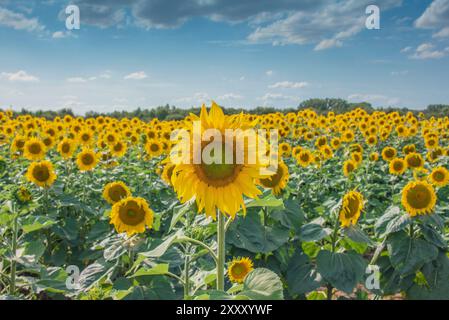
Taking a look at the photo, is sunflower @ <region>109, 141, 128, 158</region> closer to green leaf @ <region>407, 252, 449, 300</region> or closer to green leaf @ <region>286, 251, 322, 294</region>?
green leaf @ <region>286, 251, 322, 294</region>

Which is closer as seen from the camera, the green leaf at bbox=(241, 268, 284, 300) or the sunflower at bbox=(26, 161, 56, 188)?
the green leaf at bbox=(241, 268, 284, 300)

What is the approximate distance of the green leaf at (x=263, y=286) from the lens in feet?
4.70

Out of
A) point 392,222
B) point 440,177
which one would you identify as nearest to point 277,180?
point 392,222

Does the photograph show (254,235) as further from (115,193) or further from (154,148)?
(154,148)

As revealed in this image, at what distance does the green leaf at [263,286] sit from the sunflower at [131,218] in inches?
70.4

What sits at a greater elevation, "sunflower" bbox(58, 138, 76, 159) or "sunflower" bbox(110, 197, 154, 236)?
"sunflower" bbox(58, 138, 76, 159)

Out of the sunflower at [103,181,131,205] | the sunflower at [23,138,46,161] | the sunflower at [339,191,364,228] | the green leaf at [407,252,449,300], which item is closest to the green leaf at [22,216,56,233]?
the sunflower at [103,181,131,205]

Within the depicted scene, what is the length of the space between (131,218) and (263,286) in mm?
1942

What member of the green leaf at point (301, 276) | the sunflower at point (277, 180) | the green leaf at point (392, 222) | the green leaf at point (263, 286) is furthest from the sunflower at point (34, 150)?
the green leaf at point (263, 286)

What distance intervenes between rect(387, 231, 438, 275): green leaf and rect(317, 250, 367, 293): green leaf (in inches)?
10.9

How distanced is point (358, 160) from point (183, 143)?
6.78 m

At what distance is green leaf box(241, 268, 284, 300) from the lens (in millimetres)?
1433

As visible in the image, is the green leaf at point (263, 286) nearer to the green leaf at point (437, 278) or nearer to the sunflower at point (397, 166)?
the green leaf at point (437, 278)
